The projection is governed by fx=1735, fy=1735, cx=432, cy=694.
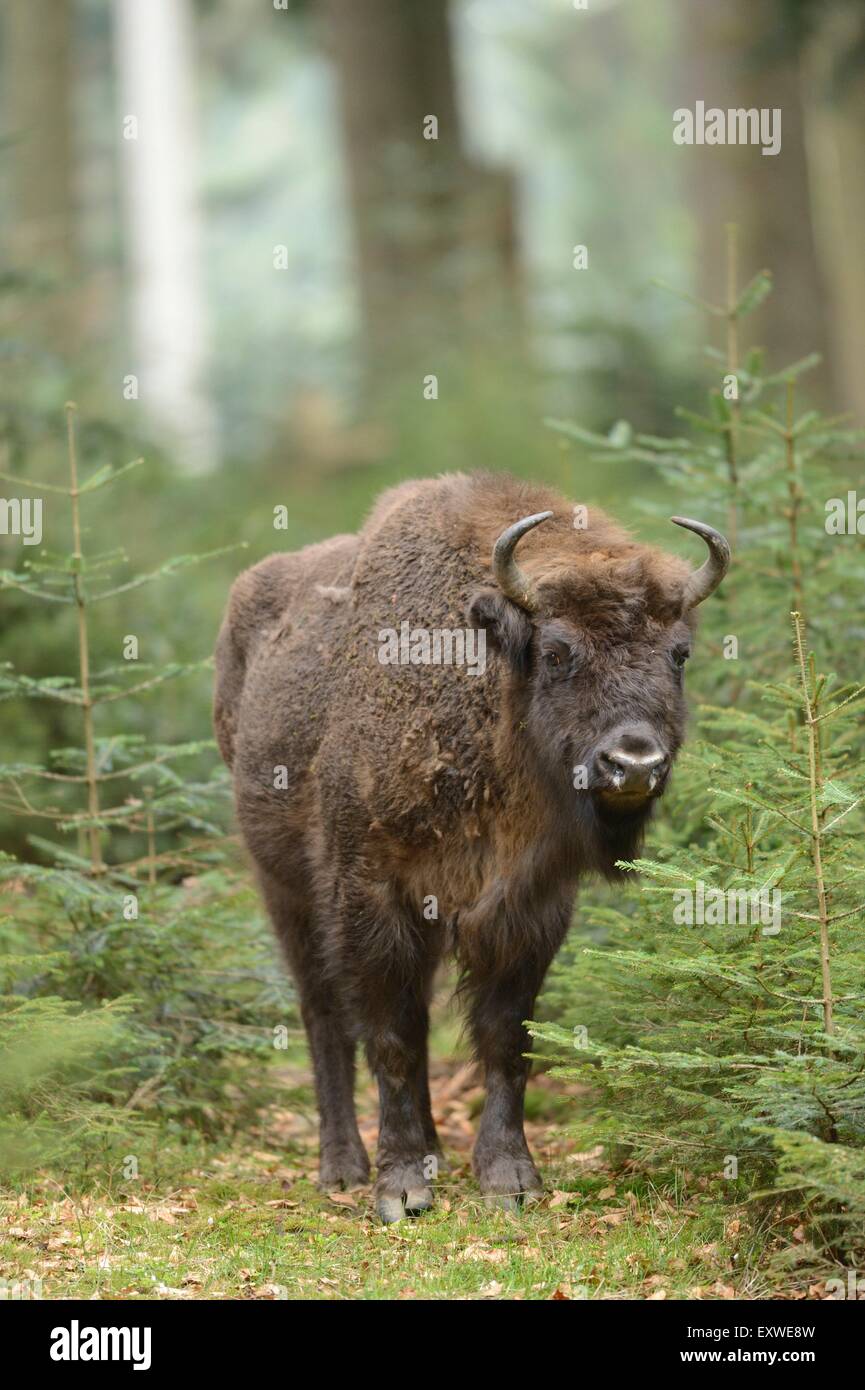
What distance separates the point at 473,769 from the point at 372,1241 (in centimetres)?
208

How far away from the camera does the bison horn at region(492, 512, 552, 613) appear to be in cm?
748

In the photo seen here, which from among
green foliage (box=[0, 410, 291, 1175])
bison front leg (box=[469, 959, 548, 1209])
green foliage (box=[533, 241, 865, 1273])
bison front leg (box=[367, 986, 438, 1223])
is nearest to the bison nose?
green foliage (box=[533, 241, 865, 1273])

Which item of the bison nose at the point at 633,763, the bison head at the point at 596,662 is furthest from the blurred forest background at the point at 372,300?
the bison nose at the point at 633,763

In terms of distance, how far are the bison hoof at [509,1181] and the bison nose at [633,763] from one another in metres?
1.91

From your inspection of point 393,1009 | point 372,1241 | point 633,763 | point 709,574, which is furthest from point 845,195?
point 372,1241

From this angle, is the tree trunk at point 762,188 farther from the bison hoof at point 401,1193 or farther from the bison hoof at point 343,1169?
the bison hoof at point 401,1193

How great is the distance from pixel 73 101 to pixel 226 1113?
17.6m

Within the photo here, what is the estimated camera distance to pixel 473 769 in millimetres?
7836

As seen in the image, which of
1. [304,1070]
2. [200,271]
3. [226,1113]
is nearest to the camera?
[226,1113]

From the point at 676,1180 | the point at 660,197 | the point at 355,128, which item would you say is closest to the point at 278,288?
the point at 660,197

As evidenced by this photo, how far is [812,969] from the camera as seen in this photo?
670 centimetres

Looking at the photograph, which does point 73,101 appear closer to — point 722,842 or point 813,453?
point 813,453

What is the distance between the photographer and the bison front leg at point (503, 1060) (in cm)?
798

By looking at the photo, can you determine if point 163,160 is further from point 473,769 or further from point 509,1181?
point 509,1181
